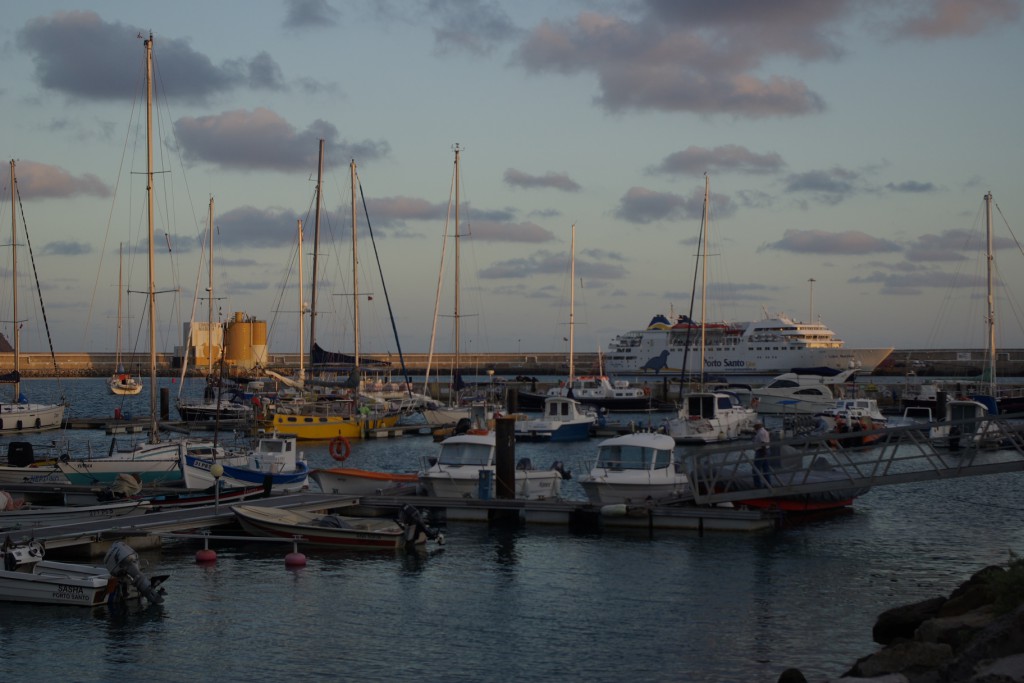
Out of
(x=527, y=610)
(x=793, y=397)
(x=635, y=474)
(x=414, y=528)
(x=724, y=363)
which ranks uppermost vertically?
(x=724, y=363)

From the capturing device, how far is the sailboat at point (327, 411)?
5234 cm

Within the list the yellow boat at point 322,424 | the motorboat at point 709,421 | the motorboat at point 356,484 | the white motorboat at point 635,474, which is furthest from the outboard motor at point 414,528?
the motorboat at point 709,421

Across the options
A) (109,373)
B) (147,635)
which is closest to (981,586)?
(147,635)

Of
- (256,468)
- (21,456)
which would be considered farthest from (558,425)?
(21,456)

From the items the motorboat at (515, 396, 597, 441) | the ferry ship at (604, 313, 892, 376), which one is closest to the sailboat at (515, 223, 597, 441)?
the motorboat at (515, 396, 597, 441)

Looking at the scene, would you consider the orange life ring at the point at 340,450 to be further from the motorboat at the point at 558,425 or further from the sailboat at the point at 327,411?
the motorboat at the point at 558,425

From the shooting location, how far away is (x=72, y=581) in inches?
→ 762

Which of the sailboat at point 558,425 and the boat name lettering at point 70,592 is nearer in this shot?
the boat name lettering at point 70,592

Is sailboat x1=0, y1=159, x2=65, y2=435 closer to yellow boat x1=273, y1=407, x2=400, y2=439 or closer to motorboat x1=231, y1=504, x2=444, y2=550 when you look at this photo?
yellow boat x1=273, y1=407, x2=400, y2=439

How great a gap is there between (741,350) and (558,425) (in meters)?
78.4

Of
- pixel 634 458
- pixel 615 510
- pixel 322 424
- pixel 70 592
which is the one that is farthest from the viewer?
pixel 322 424

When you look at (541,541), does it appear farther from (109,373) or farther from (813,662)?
(109,373)

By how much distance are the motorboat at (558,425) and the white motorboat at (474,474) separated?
74.9ft

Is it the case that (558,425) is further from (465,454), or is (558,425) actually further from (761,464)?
(761,464)
